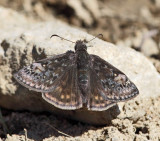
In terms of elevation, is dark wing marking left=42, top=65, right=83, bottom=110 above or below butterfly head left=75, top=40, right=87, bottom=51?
below

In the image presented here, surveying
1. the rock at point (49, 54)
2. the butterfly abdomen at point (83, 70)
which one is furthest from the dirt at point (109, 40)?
the butterfly abdomen at point (83, 70)

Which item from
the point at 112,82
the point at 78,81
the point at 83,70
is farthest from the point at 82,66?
the point at 112,82

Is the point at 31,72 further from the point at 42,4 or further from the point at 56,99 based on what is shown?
the point at 42,4

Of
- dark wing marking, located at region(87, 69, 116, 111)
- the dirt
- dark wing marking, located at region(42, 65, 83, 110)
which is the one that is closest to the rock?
the dirt

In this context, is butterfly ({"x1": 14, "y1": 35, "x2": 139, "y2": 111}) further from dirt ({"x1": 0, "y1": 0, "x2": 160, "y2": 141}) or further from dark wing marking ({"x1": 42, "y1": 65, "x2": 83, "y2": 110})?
dirt ({"x1": 0, "y1": 0, "x2": 160, "y2": 141})

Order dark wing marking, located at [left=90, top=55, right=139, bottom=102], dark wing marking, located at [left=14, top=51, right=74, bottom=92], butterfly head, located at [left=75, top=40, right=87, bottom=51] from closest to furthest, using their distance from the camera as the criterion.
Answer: dark wing marking, located at [left=90, top=55, right=139, bottom=102] → dark wing marking, located at [left=14, top=51, right=74, bottom=92] → butterfly head, located at [left=75, top=40, right=87, bottom=51]

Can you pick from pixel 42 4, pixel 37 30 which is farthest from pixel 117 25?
pixel 37 30
